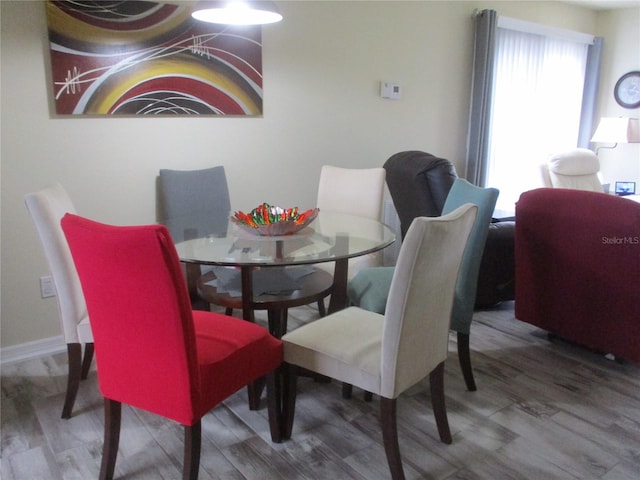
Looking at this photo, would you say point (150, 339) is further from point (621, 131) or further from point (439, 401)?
point (621, 131)

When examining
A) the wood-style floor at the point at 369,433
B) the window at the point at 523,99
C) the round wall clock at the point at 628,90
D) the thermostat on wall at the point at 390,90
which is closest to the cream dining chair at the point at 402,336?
the wood-style floor at the point at 369,433

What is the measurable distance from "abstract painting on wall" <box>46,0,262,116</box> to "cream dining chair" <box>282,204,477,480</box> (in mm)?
1760

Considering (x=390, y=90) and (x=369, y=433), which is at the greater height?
(x=390, y=90)

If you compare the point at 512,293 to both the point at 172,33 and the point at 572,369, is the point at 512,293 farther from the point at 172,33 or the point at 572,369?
the point at 172,33

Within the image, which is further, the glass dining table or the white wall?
the white wall

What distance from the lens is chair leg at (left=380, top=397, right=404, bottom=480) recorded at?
174cm

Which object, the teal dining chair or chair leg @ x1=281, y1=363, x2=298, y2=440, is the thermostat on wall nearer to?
the teal dining chair

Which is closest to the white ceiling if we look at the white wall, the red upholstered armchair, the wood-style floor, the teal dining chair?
the white wall

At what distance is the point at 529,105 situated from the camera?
518 cm

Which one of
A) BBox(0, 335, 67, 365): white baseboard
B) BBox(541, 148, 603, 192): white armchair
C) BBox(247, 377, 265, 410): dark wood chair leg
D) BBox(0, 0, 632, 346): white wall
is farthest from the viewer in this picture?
BBox(541, 148, 603, 192): white armchair

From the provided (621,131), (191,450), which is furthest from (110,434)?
(621,131)

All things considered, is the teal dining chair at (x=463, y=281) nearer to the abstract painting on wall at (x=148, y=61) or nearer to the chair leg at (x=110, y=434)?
the chair leg at (x=110, y=434)

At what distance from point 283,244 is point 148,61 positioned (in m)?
1.47

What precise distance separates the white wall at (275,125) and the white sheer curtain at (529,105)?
319mm
